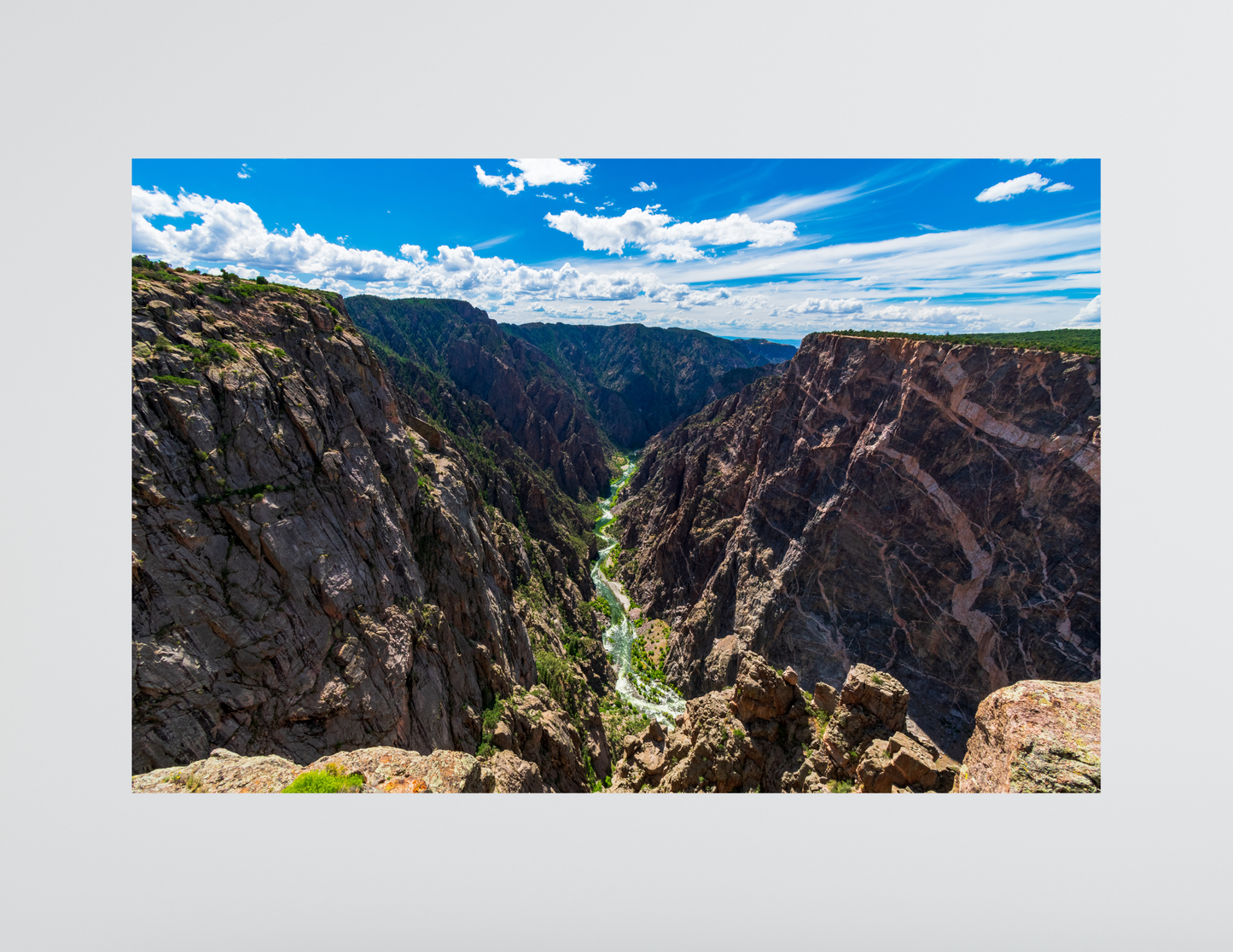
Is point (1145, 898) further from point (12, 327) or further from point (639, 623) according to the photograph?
point (639, 623)

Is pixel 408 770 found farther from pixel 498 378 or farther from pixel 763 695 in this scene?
pixel 498 378

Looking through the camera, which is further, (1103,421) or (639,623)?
(639,623)

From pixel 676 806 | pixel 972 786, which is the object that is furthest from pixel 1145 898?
pixel 676 806

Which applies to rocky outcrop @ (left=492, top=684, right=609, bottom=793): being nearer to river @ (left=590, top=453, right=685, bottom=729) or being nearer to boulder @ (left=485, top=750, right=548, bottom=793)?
boulder @ (left=485, top=750, right=548, bottom=793)

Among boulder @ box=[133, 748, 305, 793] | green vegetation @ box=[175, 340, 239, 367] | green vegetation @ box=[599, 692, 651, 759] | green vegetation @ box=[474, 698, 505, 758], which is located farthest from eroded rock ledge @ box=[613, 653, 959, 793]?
green vegetation @ box=[175, 340, 239, 367]
